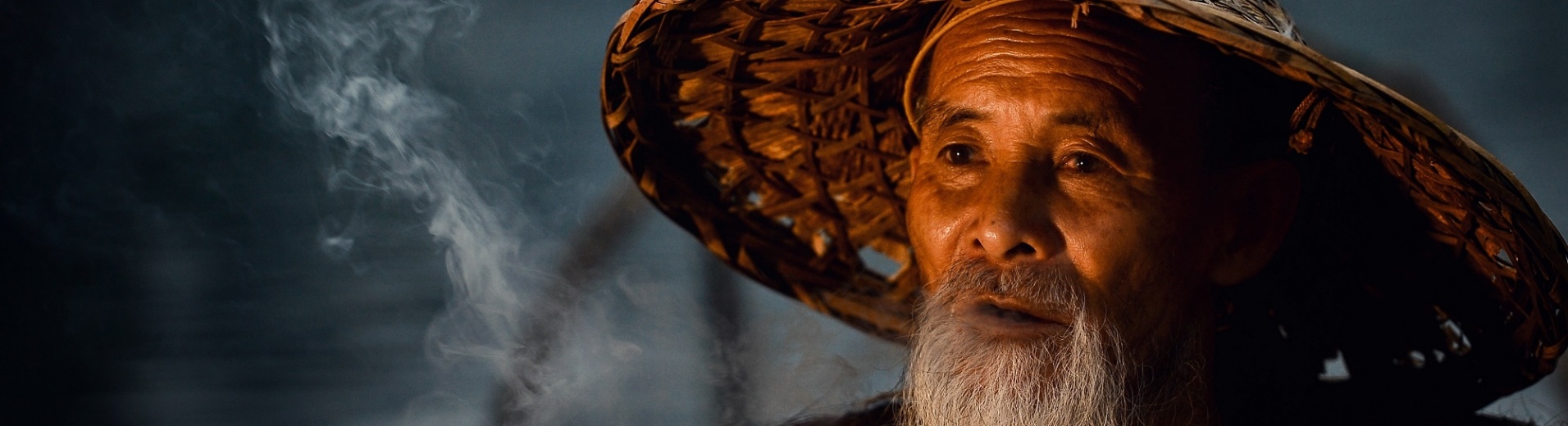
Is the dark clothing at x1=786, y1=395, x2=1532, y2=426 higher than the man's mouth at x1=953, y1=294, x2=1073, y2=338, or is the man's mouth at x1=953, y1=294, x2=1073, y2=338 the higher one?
the man's mouth at x1=953, y1=294, x2=1073, y2=338

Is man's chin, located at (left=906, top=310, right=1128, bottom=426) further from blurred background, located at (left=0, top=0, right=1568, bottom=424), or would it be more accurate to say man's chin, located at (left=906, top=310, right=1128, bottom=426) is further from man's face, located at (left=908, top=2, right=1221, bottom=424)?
blurred background, located at (left=0, top=0, right=1568, bottom=424)

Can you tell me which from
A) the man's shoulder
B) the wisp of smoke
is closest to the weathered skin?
the man's shoulder

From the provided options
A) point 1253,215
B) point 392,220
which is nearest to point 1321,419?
point 1253,215

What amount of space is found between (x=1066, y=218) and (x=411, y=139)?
1.24 metres

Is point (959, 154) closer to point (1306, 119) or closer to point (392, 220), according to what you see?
point (1306, 119)

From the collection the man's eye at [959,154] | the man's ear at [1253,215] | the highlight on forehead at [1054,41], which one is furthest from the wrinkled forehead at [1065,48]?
the man's ear at [1253,215]

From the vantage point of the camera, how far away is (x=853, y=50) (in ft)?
6.61

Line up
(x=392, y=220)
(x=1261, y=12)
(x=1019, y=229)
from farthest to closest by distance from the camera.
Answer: (x=392, y=220)
(x=1019, y=229)
(x=1261, y=12)

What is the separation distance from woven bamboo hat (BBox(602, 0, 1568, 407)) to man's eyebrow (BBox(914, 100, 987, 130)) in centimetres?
12

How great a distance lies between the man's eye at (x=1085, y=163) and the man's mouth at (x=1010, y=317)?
21cm

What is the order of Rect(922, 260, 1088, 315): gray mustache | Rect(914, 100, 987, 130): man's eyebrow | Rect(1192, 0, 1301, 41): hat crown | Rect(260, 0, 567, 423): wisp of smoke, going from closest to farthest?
1. Rect(1192, 0, 1301, 41): hat crown
2. Rect(922, 260, 1088, 315): gray mustache
3. Rect(914, 100, 987, 130): man's eyebrow
4. Rect(260, 0, 567, 423): wisp of smoke

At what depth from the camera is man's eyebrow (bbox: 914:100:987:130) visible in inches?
71.2

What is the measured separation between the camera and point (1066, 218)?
1724 mm

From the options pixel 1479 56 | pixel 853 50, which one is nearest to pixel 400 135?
pixel 853 50
